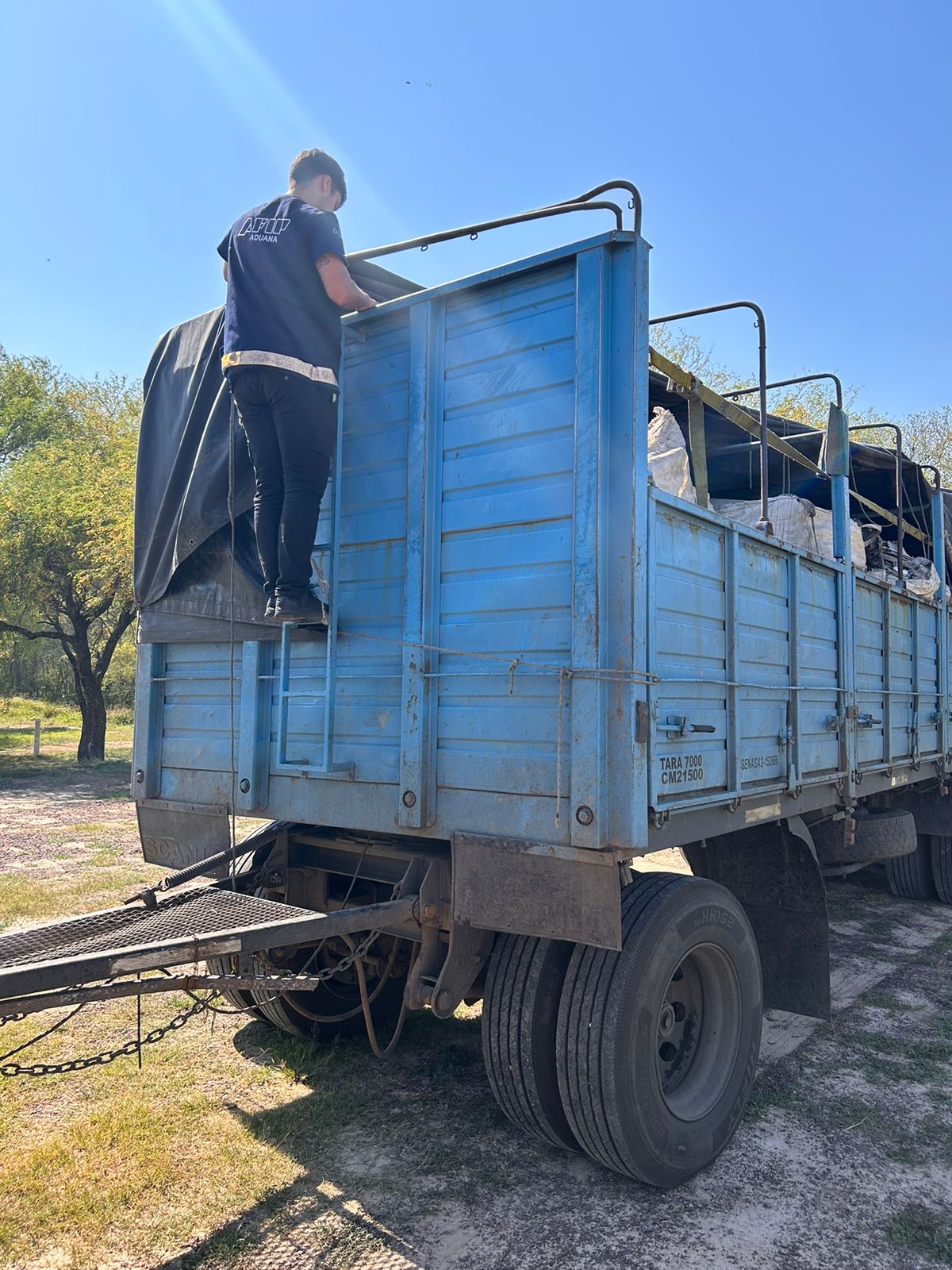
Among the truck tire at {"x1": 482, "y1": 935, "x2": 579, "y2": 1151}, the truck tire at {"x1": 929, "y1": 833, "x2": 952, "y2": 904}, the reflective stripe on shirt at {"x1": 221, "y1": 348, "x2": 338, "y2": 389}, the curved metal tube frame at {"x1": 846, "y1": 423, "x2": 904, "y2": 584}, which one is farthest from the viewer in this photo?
the truck tire at {"x1": 929, "y1": 833, "x2": 952, "y2": 904}

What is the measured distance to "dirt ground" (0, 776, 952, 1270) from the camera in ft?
9.35

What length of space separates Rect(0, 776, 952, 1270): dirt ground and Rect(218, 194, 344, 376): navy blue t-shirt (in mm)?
3060

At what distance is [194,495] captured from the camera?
395 cm

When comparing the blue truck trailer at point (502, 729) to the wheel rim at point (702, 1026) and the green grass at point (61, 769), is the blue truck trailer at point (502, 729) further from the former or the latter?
the green grass at point (61, 769)

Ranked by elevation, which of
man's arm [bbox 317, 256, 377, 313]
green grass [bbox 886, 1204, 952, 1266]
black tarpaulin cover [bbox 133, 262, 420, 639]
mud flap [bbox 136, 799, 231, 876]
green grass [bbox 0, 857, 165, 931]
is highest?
man's arm [bbox 317, 256, 377, 313]

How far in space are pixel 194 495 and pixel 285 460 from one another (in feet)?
2.34

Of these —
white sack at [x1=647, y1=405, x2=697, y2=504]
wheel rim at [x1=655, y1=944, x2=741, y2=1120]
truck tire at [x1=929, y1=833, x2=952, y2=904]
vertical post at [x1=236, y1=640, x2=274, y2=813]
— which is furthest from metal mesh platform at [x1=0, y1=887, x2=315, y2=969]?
truck tire at [x1=929, y1=833, x2=952, y2=904]

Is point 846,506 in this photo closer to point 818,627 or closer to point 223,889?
point 818,627

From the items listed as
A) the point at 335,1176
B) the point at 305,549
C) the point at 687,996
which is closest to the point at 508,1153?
the point at 335,1176

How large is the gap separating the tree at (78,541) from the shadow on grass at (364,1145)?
511 inches

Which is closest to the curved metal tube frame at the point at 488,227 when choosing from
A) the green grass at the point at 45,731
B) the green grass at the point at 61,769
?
the green grass at the point at 61,769

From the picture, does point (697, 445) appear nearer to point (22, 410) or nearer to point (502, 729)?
point (502, 729)

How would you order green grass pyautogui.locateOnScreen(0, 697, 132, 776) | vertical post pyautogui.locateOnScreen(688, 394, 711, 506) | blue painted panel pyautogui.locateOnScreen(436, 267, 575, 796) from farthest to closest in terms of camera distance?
green grass pyautogui.locateOnScreen(0, 697, 132, 776) → vertical post pyautogui.locateOnScreen(688, 394, 711, 506) → blue painted panel pyautogui.locateOnScreen(436, 267, 575, 796)

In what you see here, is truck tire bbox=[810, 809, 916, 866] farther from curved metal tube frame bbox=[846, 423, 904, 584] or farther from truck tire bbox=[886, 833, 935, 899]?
truck tire bbox=[886, 833, 935, 899]
